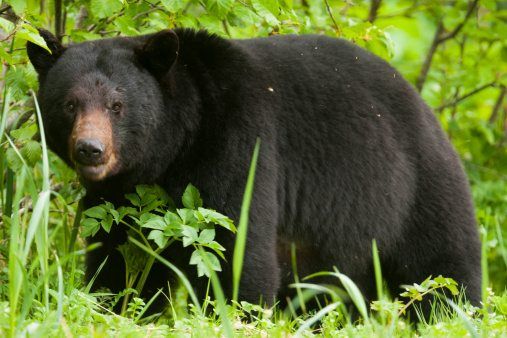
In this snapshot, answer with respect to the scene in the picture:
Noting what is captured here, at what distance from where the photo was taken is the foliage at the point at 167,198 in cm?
335

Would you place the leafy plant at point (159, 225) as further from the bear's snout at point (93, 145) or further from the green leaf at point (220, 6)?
the green leaf at point (220, 6)

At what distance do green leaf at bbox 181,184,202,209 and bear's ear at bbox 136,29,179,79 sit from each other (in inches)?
24.4

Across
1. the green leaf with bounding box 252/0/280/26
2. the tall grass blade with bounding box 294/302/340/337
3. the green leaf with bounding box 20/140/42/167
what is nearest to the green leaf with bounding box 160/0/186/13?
the green leaf with bounding box 252/0/280/26

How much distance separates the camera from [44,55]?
15.2 ft

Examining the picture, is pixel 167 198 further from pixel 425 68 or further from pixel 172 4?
pixel 425 68

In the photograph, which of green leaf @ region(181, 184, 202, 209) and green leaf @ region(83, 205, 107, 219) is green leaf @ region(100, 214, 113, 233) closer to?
green leaf @ region(83, 205, 107, 219)

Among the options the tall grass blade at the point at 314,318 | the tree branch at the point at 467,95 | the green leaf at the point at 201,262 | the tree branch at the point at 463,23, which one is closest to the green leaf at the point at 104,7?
the green leaf at the point at 201,262

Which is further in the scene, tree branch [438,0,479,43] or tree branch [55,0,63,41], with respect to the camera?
tree branch [438,0,479,43]

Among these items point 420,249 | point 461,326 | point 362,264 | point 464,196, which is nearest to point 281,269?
point 362,264

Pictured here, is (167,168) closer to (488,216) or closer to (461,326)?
(461,326)

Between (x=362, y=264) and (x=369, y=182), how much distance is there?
0.51 m

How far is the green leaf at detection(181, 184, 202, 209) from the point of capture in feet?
14.6

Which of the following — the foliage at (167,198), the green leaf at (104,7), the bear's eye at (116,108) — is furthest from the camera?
the green leaf at (104,7)

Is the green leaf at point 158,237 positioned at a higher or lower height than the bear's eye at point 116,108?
lower
